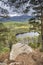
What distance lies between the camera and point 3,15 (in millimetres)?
2633

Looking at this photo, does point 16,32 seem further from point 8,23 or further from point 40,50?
point 40,50

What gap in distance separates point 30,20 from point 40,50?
489 millimetres

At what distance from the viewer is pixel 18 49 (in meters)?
2.59

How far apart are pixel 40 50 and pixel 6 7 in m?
0.85

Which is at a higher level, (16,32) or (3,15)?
(3,15)

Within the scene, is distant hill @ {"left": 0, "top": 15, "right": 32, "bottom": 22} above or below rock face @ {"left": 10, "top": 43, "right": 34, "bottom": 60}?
above

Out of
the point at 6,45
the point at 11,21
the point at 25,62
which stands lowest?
the point at 25,62

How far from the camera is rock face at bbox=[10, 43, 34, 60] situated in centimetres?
257

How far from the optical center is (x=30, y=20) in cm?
261

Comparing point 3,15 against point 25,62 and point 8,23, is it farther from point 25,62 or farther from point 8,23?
point 25,62

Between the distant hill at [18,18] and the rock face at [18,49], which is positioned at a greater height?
the distant hill at [18,18]

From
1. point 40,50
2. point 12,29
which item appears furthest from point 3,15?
point 40,50

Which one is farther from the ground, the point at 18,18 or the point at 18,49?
the point at 18,18

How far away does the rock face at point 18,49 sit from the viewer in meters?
2.57
